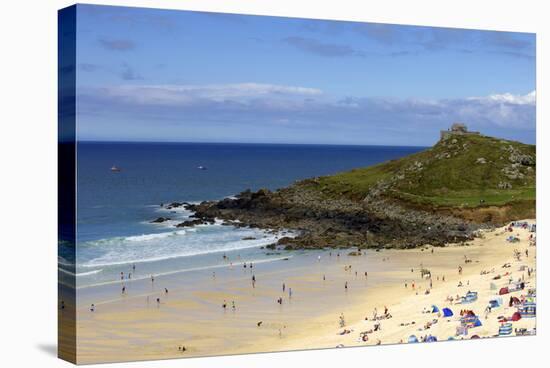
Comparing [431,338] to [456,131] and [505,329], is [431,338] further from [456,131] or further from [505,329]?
[456,131]

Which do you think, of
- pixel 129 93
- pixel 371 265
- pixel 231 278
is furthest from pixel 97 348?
pixel 371 265

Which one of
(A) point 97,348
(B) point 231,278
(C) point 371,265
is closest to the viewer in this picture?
(A) point 97,348

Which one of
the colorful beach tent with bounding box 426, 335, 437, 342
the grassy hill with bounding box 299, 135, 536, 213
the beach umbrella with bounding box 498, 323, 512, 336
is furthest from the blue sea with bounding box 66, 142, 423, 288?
the beach umbrella with bounding box 498, 323, 512, 336

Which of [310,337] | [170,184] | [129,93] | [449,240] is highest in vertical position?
[129,93]

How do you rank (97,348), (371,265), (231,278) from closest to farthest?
(97,348)
(231,278)
(371,265)

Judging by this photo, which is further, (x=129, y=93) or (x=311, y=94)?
(x=311, y=94)

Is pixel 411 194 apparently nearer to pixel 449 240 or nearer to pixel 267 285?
pixel 449 240

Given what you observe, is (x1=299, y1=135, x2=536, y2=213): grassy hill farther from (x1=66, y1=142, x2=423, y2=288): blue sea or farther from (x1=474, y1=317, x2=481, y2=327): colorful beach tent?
(x1=474, y1=317, x2=481, y2=327): colorful beach tent
